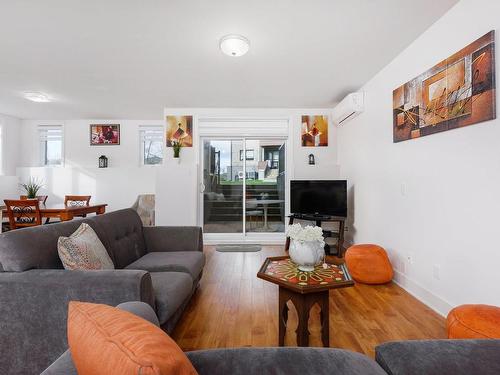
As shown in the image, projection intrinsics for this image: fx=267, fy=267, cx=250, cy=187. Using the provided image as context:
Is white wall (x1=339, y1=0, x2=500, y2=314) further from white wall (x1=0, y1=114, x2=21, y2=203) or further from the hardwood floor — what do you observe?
white wall (x1=0, y1=114, x2=21, y2=203)

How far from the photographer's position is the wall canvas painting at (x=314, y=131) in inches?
199

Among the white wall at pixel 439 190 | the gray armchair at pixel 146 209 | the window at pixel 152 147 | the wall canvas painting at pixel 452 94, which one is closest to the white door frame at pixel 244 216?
the gray armchair at pixel 146 209

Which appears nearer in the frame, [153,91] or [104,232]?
[104,232]

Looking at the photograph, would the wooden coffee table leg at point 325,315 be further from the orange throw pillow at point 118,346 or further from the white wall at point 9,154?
the white wall at point 9,154

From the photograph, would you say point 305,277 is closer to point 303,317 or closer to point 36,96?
point 303,317

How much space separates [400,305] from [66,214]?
436 centimetres

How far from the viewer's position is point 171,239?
289 centimetres

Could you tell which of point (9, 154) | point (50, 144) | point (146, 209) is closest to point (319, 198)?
point (146, 209)

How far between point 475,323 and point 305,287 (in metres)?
1.05

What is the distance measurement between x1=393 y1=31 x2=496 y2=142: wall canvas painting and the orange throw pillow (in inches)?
93.5

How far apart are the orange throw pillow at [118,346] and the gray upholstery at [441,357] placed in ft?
2.47

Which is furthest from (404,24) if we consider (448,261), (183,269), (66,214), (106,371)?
(66,214)

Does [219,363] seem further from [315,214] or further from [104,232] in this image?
[315,214]

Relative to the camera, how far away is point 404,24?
7.95ft
